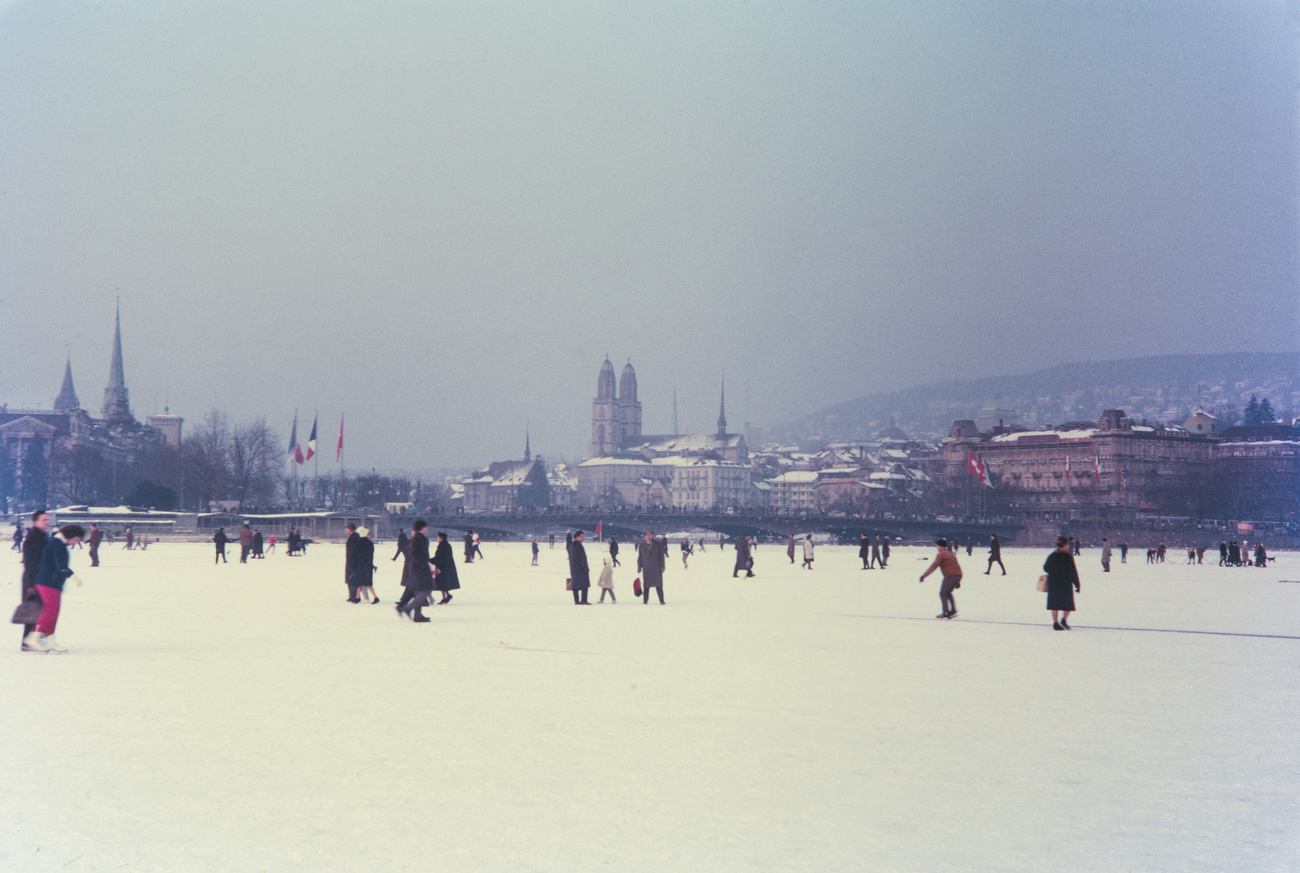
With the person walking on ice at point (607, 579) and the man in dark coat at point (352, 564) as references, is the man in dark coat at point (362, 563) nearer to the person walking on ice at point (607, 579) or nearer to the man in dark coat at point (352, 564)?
the man in dark coat at point (352, 564)

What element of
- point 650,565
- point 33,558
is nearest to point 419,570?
point 33,558

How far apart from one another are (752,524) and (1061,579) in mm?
87542

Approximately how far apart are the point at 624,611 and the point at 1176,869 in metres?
15.6

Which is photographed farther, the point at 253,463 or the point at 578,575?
the point at 253,463

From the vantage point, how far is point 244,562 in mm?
43562

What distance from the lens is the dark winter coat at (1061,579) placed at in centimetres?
1734

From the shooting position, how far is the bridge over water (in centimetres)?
9831

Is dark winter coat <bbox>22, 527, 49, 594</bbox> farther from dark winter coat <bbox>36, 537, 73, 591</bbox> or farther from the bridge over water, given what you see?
the bridge over water

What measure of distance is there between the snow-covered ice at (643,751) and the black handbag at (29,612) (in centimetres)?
40

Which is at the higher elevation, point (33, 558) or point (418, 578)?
point (33, 558)

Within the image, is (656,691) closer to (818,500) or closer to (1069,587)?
(1069,587)

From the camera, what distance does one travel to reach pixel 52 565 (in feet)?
42.1

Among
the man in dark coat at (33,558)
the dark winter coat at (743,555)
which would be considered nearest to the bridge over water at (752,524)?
the dark winter coat at (743,555)

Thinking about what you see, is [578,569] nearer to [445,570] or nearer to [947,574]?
[445,570]
